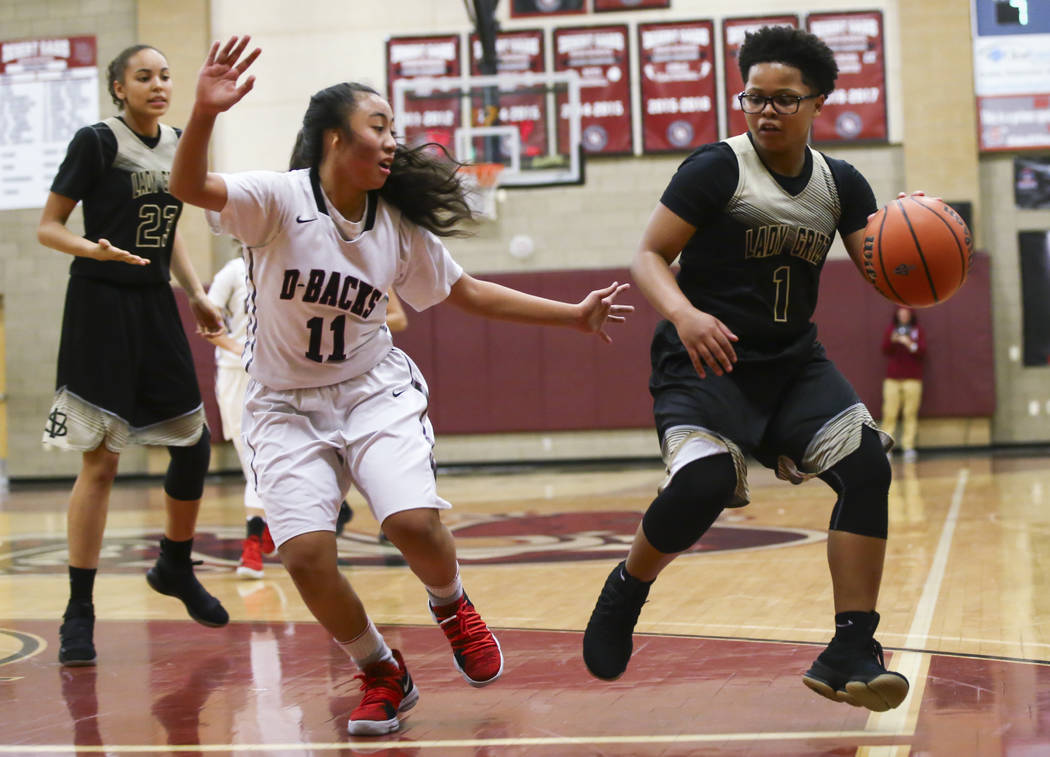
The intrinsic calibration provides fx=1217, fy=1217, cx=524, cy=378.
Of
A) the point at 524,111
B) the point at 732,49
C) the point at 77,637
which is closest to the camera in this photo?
the point at 77,637

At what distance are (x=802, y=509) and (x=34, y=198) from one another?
10958 mm

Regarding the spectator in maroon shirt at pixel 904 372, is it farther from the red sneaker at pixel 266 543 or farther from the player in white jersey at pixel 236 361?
the red sneaker at pixel 266 543

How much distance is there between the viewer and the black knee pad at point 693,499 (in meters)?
3.18

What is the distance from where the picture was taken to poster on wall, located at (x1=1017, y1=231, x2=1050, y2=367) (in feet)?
48.1

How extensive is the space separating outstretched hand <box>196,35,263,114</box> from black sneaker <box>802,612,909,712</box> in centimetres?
201

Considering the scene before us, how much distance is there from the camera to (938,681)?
3512 mm

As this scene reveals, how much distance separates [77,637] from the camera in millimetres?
4242

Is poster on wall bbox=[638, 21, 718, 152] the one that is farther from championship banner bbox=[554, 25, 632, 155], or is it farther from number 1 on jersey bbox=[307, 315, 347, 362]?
number 1 on jersey bbox=[307, 315, 347, 362]

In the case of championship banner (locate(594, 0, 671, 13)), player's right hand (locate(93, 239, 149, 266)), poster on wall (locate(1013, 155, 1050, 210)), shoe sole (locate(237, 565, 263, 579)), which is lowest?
shoe sole (locate(237, 565, 263, 579))

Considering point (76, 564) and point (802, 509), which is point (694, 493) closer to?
point (76, 564)

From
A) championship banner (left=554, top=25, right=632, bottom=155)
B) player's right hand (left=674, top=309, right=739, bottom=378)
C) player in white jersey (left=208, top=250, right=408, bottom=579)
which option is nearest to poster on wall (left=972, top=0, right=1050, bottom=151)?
championship banner (left=554, top=25, right=632, bottom=155)

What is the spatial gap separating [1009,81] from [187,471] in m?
12.7

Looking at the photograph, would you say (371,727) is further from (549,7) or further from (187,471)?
(549,7)

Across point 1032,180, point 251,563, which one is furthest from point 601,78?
point 251,563
